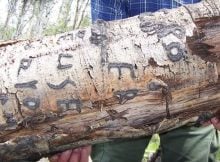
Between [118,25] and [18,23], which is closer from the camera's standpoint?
[118,25]

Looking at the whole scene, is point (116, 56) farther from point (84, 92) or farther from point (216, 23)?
point (216, 23)

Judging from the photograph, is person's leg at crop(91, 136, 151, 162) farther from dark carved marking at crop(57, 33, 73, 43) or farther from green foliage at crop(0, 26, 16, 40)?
green foliage at crop(0, 26, 16, 40)

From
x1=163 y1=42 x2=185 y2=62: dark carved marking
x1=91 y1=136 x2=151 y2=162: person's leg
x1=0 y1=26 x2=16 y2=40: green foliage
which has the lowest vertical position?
x1=91 y1=136 x2=151 y2=162: person's leg

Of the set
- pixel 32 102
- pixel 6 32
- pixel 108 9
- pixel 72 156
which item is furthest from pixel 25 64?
pixel 6 32

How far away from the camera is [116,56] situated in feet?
4.73

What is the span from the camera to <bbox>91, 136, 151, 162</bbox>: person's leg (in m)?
2.43

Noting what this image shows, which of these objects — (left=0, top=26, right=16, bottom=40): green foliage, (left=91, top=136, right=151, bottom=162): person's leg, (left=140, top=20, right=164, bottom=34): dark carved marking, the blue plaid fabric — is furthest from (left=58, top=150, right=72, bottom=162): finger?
(left=0, top=26, right=16, bottom=40): green foliage

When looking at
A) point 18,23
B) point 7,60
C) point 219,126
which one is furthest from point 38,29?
point 7,60

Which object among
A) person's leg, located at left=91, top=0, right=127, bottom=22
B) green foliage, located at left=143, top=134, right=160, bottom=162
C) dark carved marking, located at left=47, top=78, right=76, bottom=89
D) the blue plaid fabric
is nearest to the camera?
dark carved marking, located at left=47, top=78, right=76, bottom=89

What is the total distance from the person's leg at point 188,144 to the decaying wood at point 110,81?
0.91 m

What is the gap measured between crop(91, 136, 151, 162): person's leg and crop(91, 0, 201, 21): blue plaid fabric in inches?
25.6

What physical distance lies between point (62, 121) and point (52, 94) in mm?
90

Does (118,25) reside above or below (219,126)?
above

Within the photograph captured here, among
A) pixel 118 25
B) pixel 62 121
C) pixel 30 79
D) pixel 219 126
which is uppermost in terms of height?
pixel 118 25
